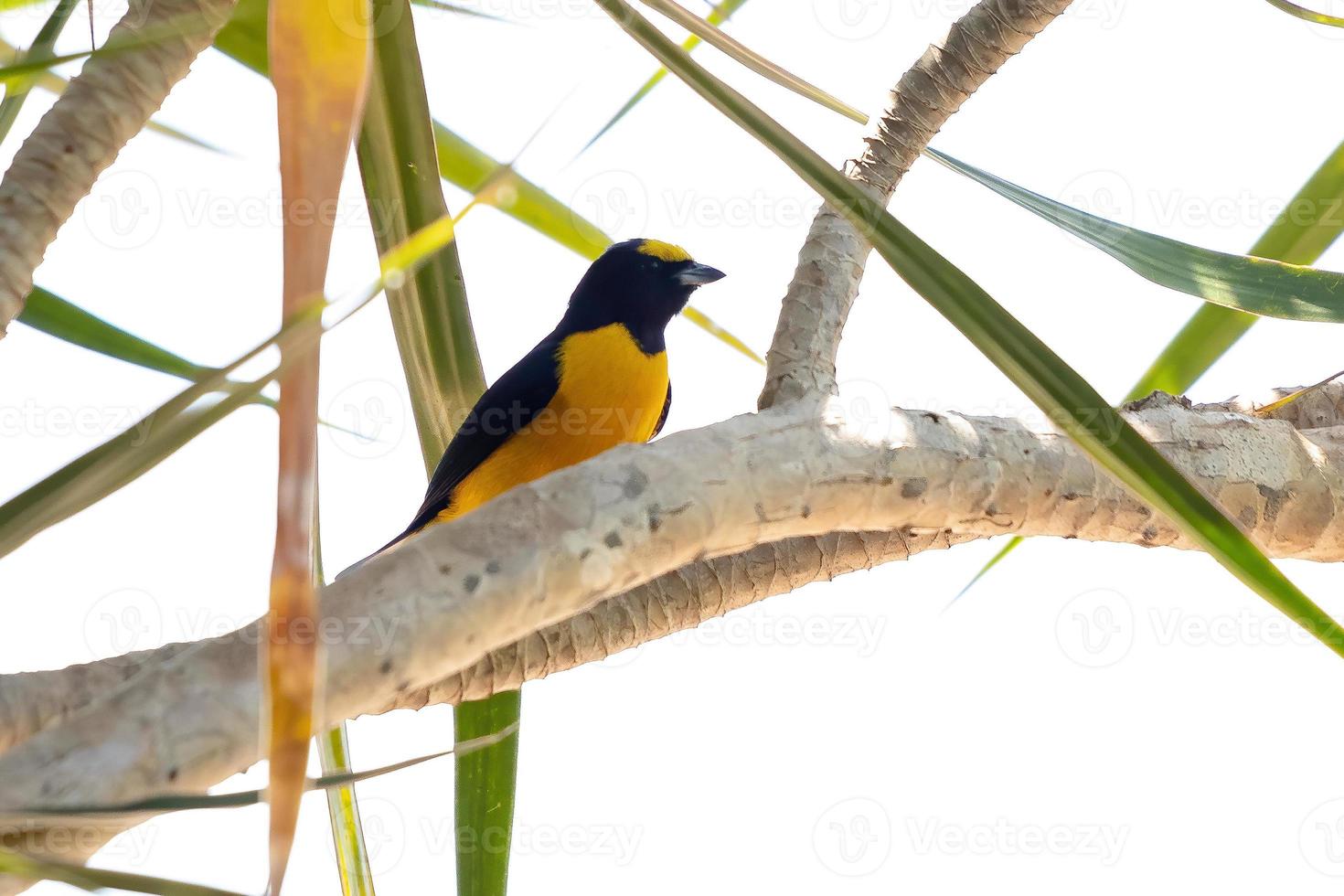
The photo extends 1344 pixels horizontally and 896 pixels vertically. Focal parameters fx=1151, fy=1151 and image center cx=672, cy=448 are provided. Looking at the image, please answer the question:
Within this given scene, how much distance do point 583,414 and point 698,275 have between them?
1.18ft

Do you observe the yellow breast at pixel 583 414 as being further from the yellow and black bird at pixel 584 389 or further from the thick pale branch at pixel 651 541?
the thick pale branch at pixel 651 541

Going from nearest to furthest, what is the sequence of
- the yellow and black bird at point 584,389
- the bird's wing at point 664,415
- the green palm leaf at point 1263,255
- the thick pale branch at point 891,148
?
the thick pale branch at point 891,148 < the green palm leaf at point 1263,255 < the yellow and black bird at point 584,389 < the bird's wing at point 664,415

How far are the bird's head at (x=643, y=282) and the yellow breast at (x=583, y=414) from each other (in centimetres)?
8

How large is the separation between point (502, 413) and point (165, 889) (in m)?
0.96

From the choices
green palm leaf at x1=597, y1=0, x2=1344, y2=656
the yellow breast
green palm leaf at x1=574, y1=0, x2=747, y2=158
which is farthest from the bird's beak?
green palm leaf at x1=597, y1=0, x2=1344, y2=656

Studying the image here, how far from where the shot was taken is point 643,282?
1.78 metres

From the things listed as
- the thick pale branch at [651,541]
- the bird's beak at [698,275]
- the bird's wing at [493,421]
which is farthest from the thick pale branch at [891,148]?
the bird's beak at [698,275]

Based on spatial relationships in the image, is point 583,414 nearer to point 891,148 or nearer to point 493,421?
point 493,421

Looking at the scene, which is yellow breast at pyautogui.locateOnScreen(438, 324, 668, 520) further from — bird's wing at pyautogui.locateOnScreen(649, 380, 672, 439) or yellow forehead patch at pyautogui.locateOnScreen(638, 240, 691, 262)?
yellow forehead patch at pyautogui.locateOnScreen(638, 240, 691, 262)

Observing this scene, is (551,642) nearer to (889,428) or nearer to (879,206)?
(889,428)

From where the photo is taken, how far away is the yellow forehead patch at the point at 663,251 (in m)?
1.79

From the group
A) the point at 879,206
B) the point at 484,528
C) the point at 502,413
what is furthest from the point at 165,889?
the point at 502,413

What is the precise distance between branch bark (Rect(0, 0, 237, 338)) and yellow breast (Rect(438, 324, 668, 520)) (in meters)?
0.61

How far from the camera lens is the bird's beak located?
5.81 feet
